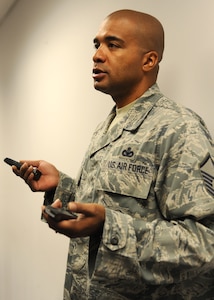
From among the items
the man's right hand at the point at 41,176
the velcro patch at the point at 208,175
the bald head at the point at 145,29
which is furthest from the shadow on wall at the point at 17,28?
the velcro patch at the point at 208,175

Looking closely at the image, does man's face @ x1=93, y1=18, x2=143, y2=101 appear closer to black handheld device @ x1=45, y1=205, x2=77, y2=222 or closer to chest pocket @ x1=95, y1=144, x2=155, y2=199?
chest pocket @ x1=95, y1=144, x2=155, y2=199

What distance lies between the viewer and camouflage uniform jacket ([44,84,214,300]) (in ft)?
2.39

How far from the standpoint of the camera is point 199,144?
2.64 ft

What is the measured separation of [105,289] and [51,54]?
50.1 inches

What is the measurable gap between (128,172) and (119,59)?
32cm

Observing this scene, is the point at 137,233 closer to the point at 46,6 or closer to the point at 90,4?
the point at 90,4

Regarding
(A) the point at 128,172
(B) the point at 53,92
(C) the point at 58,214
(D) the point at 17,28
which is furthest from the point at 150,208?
(D) the point at 17,28

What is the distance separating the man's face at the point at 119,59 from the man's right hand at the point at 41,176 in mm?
306

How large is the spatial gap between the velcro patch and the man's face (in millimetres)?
328

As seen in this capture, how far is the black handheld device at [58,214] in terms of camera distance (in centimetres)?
64

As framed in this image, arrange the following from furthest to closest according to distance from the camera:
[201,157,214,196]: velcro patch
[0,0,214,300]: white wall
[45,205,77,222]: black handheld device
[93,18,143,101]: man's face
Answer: [0,0,214,300]: white wall < [93,18,143,101]: man's face < [201,157,214,196]: velcro patch < [45,205,77,222]: black handheld device

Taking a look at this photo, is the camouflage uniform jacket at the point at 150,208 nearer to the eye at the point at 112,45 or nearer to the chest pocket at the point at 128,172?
the chest pocket at the point at 128,172

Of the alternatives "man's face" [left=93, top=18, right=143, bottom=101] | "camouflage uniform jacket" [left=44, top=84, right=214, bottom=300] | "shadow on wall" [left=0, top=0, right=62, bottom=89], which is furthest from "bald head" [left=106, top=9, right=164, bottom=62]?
"shadow on wall" [left=0, top=0, right=62, bottom=89]

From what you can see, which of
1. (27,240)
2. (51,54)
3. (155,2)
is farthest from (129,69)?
(27,240)
